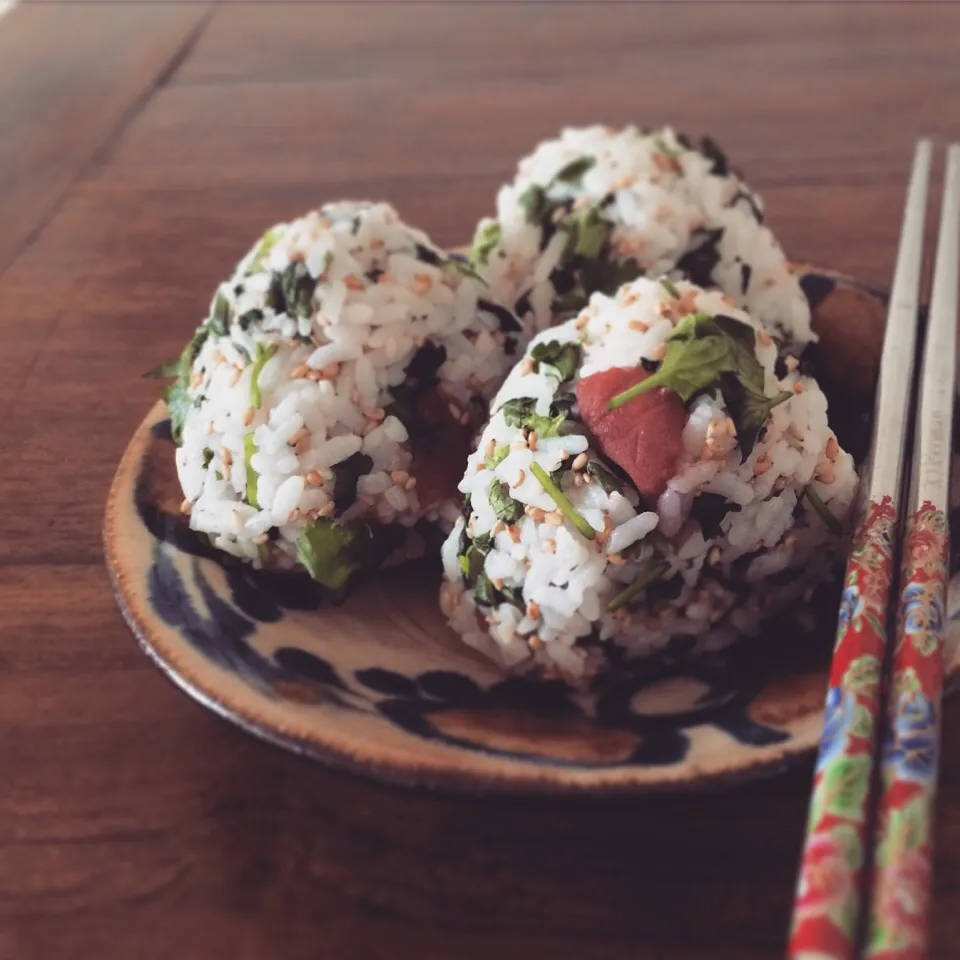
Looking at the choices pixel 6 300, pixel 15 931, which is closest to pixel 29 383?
pixel 6 300

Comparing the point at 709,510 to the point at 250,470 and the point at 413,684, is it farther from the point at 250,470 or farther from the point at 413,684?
the point at 250,470

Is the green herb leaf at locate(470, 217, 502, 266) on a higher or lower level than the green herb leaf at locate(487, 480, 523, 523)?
higher

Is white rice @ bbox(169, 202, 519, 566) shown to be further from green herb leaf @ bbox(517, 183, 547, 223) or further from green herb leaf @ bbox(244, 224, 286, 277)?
green herb leaf @ bbox(517, 183, 547, 223)

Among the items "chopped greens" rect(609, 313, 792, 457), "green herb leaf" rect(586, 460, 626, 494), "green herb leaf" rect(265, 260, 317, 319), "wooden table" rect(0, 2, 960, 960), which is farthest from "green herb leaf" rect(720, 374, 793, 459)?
"green herb leaf" rect(265, 260, 317, 319)

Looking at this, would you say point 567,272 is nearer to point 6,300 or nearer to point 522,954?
point 522,954

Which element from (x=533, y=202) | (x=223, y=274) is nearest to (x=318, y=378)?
(x=533, y=202)

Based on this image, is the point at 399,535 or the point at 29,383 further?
the point at 29,383

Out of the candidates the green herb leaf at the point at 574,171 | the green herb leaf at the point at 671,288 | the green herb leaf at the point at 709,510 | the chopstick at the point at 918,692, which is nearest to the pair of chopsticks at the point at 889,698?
the chopstick at the point at 918,692
